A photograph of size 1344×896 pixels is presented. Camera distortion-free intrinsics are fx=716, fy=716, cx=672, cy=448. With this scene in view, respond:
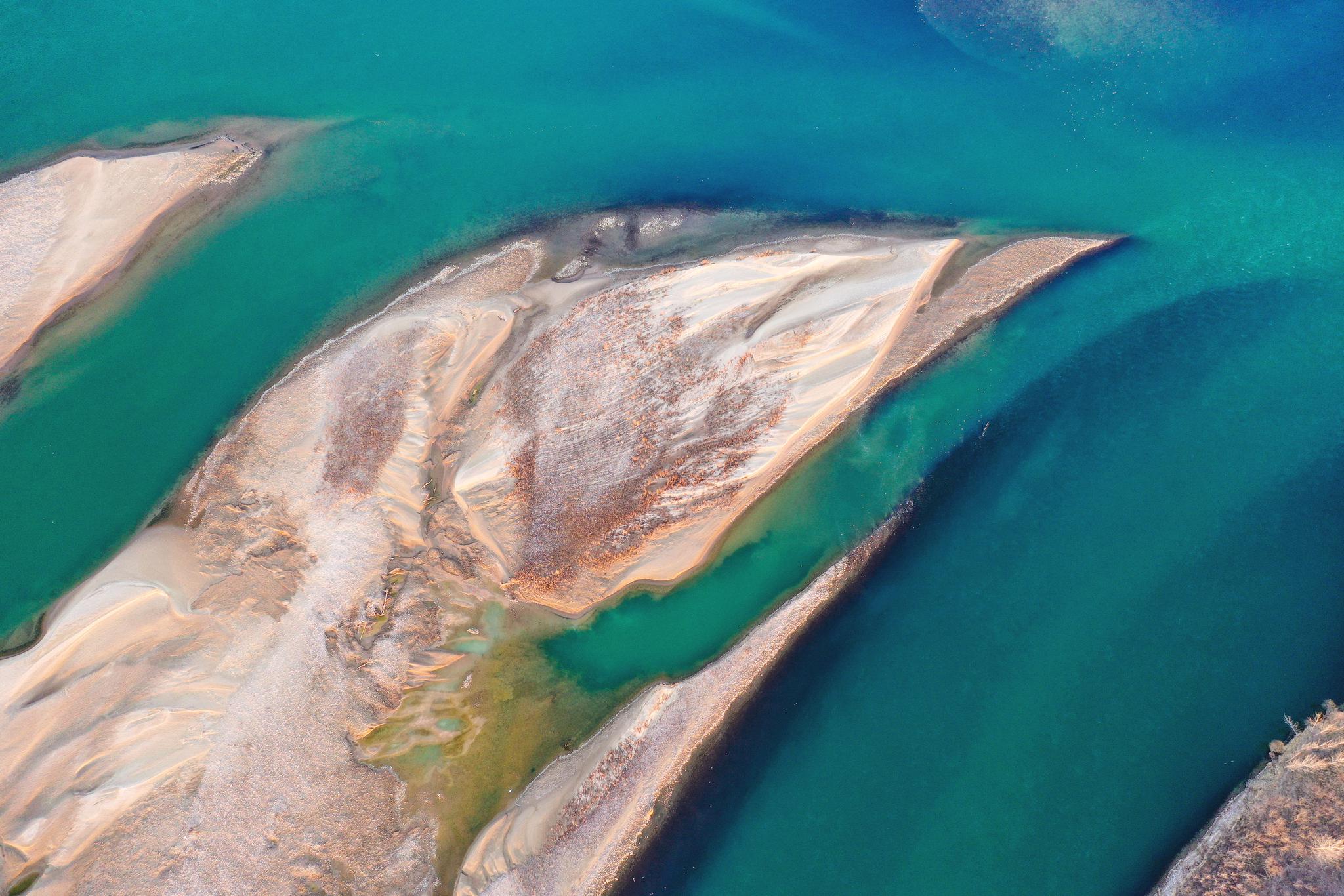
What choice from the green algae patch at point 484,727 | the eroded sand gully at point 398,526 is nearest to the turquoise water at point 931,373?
the green algae patch at point 484,727

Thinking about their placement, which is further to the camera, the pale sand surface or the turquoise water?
the turquoise water

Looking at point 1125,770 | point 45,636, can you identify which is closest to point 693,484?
point 1125,770

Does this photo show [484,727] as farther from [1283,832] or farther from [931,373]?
[1283,832]

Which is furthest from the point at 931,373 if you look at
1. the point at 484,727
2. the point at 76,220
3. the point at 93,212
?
the point at 76,220

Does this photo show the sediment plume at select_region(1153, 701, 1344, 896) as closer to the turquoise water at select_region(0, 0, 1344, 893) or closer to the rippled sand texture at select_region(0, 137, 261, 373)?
the turquoise water at select_region(0, 0, 1344, 893)

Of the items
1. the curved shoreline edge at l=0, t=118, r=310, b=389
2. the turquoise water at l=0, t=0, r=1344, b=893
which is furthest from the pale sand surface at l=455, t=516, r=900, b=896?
the curved shoreline edge at l=0, t=118, r=310, b=389

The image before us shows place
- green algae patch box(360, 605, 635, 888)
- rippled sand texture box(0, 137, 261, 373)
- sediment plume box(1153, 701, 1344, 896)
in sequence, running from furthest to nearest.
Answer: rippled sand texture box(0, 137, 261, 373), green algae patch box(360, 605, 635, 888), sediment plume box(1153, 701, 1344, 896)

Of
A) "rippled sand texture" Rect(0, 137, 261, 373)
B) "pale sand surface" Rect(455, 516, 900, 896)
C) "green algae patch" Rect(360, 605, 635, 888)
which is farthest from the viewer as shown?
"rippled sand texture" Rect(0, 137, 261, 373)

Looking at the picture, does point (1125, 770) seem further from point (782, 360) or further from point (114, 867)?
point (114, 867)
